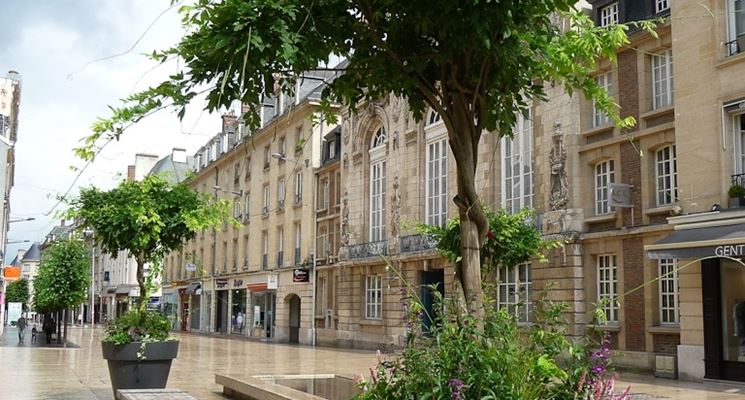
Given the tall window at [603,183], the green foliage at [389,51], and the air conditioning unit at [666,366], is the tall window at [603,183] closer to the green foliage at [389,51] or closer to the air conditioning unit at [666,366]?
the air conditioning unit at [666,366]

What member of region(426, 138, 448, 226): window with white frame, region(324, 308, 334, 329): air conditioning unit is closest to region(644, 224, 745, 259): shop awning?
region(426, 138, 448, 226): window with white frame

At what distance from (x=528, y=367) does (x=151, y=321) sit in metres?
8.44

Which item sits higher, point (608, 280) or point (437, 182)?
point (437, 182)

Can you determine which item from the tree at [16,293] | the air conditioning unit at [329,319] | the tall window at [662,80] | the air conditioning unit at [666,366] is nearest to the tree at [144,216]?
the air conditioning unit at [666,366]

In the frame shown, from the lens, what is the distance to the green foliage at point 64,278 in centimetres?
3597

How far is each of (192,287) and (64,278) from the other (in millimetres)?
21297

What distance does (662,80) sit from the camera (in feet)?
64.8

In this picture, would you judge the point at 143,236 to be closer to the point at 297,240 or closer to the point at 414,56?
the point at 414,56

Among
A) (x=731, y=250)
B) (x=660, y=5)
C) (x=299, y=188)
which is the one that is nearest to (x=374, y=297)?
(x=299, y=188)

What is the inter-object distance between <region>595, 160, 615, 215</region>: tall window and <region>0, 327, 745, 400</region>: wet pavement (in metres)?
4.39

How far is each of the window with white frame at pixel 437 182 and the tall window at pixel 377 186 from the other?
3.78 metres

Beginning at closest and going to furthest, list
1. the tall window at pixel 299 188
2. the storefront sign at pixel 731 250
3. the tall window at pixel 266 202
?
the storefront sign at pixel 731 250
the tall window at pixel 299 188
the tall window at pixel 266 202

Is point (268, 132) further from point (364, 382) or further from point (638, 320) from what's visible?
point (364, 382)

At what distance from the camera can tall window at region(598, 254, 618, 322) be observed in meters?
20.7
